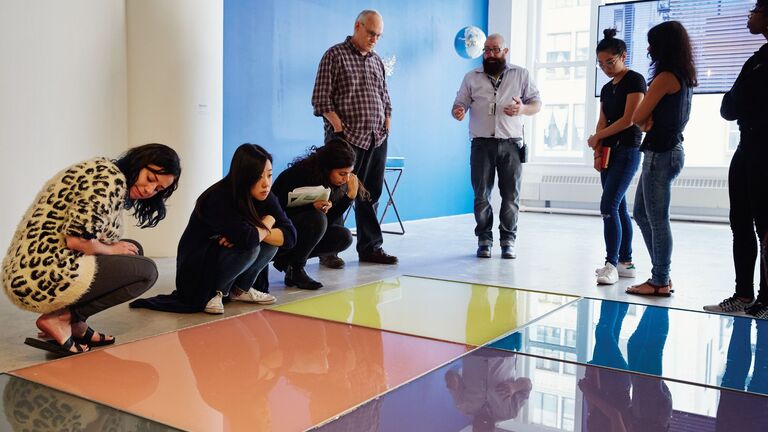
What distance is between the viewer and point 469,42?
705 cm

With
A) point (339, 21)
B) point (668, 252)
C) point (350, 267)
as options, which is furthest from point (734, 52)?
point (350, 267)

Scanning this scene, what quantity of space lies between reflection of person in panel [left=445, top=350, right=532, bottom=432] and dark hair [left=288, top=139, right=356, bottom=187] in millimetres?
1415

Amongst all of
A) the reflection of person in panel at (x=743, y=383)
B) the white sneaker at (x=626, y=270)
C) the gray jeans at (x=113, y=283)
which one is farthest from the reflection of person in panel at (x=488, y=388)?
the white sneaker at (x=626, y=270)

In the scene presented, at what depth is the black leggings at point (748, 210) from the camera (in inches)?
112

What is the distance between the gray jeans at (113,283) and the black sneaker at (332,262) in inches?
71.6

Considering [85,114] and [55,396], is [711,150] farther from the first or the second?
[55,396]

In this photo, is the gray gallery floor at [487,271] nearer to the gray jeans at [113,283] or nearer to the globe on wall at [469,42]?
the gray jeans at [113,283]

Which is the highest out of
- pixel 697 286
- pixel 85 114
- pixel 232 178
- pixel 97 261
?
pixel 85 114

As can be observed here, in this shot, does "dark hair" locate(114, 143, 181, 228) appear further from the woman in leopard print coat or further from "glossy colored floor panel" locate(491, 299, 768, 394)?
"glossy colored floor panel" locate(491, 299, 768, 394)

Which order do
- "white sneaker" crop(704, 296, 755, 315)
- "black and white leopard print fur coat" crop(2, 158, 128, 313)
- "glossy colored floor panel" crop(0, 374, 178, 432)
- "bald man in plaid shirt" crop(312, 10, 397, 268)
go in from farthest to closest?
1. "bald man in plaid shirt" crop(312, 10, 397, 268)
2. "white sneaker" crop(704, 296, 755, 315)
3. "black and white leopard print fur coat" crop(2, 158, 128, 313)
4. "glossy colored floor panel" crop(0, 374, 178, 432)

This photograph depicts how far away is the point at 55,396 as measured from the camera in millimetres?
1915

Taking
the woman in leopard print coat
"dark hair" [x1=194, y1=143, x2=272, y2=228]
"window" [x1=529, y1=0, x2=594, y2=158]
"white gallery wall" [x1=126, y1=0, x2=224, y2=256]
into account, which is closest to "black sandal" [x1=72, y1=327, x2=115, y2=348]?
the woman in leopard print coat

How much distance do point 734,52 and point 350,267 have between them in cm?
549

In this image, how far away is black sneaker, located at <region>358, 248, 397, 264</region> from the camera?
4.34 m
